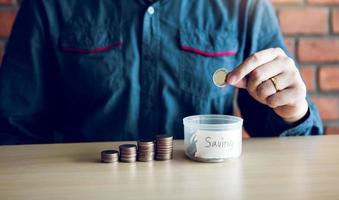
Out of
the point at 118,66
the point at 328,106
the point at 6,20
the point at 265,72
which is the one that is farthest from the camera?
the point at 328,106

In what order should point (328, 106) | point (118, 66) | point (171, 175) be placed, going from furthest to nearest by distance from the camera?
point (328, 106) → point (118, 66) → point (171, 175)

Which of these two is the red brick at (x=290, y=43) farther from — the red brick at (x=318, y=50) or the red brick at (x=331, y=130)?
the red brick at (x=331, y=130)

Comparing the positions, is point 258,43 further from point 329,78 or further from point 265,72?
point 329,78

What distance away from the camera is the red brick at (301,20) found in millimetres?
1346

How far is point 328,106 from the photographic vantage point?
1.40 meters

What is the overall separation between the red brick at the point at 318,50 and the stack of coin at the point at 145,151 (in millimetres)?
723

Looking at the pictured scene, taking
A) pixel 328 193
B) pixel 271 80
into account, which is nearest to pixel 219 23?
pixel 271 80

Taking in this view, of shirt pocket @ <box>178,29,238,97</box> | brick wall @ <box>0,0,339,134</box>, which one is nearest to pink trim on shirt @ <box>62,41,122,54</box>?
shirt pocket @ <box>178,29,238,97</box>

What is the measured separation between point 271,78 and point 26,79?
500 millimetres

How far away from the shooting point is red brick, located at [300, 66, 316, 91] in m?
1.37

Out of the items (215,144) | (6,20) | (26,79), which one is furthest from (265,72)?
(6,20)

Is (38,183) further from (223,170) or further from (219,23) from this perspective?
(219,23)

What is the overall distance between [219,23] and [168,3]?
12 cm

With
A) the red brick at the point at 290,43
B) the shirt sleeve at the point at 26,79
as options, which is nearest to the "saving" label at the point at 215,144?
the shirt sleeve at the point at 26,79
